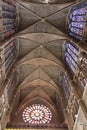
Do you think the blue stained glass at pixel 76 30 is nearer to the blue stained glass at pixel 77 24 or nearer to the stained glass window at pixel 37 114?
the blue stained glass at pixel 77 24

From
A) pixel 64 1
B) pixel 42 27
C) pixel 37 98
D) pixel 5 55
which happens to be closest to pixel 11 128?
pixel 5 55

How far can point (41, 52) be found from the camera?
24359mm

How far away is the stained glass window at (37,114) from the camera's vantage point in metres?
24.5

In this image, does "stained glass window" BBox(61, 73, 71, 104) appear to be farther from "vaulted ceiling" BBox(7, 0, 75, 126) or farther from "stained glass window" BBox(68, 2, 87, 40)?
"stained glass window" BBox(68, 2, 87, 40)

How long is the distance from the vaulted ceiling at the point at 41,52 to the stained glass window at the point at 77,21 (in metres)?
0.72

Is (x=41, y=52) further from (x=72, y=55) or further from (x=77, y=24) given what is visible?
(x=77, y=24)

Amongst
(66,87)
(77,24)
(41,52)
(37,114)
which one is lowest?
(37,114)

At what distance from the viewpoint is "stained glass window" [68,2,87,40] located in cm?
1864

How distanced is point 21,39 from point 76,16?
6844 millimetres

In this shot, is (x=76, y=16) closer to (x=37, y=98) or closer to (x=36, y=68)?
(x=36, y=68)

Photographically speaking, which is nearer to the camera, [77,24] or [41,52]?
[77,24]

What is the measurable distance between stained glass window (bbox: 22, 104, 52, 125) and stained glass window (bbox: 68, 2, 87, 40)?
33.1ft

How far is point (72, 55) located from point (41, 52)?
15.9 feet

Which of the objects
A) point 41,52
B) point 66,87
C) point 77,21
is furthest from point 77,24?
point 66,87
